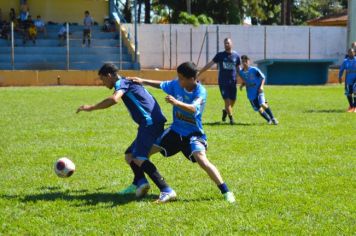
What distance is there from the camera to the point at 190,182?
7.36m

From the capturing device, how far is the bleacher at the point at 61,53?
102 feet

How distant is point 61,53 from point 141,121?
87.3 feet

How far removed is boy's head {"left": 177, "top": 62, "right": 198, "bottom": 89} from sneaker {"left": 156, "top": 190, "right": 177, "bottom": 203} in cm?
113

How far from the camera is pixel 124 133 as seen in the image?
1196 cm

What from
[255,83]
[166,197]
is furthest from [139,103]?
[255,83]

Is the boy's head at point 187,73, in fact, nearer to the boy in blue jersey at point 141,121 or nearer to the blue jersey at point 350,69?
the boy in blue jersey at point 141,121

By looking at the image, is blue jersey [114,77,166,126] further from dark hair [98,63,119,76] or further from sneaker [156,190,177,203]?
sneaker [156,190,177,203]

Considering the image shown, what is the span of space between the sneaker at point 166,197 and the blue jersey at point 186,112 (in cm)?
63

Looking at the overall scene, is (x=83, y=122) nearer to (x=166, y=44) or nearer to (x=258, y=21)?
(x=166, y=44)

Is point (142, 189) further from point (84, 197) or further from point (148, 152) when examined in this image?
point (84, 197)

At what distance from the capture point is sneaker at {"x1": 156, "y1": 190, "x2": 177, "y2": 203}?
636 centimetres

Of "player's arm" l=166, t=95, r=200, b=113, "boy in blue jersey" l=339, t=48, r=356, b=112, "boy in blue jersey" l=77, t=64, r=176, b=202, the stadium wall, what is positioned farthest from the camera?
the stadium wall

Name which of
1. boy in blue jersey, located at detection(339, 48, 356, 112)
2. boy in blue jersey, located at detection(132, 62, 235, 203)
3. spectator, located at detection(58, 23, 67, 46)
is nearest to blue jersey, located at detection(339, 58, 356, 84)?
boy in blue jersey, located at detection(339, 48, 356, 112)

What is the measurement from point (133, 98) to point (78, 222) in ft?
5.08
